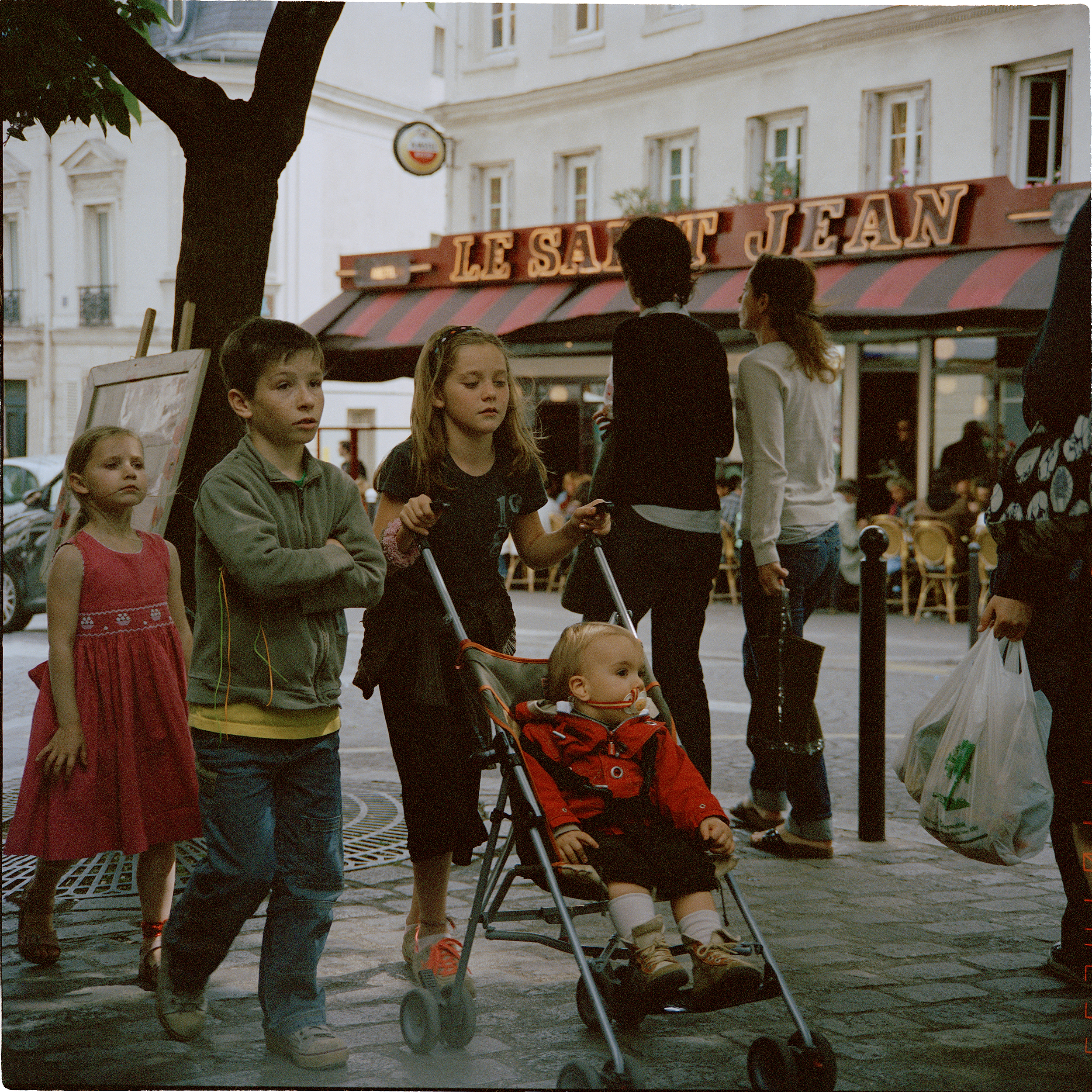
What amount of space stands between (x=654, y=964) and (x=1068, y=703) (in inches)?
59.9

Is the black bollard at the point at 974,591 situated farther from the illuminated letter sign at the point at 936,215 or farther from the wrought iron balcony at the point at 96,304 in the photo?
the wrought iron balcony at the point at 96,304

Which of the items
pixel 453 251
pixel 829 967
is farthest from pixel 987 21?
pixel 453 251

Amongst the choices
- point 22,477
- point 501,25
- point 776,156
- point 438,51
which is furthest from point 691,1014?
point 776,156

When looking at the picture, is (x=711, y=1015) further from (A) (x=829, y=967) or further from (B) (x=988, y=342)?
A: (B) (x=988, y=342)

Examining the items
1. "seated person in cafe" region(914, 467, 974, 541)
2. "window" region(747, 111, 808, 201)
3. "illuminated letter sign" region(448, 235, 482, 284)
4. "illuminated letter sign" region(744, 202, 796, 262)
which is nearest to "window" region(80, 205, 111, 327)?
"illuminated letter sign" region(448, 235, 482, 284)

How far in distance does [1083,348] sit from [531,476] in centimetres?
149

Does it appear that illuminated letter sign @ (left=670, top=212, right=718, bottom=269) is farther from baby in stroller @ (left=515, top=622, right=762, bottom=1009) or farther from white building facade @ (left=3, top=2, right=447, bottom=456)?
baby in stroller @ (left=515, top=622, right=762, bottom=1009)

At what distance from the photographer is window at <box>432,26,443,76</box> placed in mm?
6152

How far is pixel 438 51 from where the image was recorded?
21.8ft

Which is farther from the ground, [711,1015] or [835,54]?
[835,54]

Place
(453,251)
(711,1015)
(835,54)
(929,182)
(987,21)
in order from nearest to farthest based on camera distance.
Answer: (711,1015), (987,21), (835,54), (929,182), (453,251)

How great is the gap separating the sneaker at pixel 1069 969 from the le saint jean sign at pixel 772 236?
1028 centimetres

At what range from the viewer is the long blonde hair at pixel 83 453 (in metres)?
3.54

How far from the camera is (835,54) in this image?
12320mm
